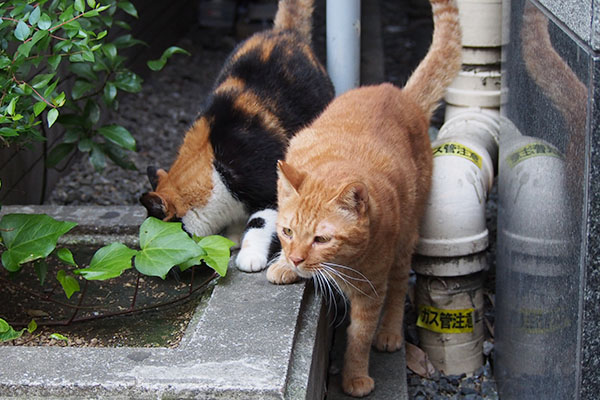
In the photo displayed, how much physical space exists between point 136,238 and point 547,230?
1766 millimetres

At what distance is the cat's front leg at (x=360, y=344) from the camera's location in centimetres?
285

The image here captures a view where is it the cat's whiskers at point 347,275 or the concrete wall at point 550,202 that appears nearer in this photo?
the concrete wall at point 550,202

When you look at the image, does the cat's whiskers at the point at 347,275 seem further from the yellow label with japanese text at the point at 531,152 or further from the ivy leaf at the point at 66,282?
the ivy leaf at the point at 66,282

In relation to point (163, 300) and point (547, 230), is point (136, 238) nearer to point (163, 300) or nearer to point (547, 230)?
point (163, 300)

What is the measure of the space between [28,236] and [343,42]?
6.31 ft

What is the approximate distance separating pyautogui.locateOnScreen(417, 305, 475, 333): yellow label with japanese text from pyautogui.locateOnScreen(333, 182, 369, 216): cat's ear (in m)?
1.15

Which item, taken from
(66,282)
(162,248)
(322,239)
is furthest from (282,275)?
(66,282)

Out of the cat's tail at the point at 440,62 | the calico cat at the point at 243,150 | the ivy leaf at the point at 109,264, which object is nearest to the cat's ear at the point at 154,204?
the calico cat at the point at 243,150

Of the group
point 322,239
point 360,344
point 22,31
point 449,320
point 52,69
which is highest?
point 22,31

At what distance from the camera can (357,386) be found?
2.93 meters

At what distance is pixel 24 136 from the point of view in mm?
3008

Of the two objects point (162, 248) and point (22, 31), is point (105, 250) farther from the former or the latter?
point (22, 31)

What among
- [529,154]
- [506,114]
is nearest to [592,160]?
[529,154]

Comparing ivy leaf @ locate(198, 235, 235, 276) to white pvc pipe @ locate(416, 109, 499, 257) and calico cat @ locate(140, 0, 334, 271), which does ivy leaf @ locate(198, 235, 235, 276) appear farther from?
white pvc pipe @ locate(416, 109, 499, 257)
